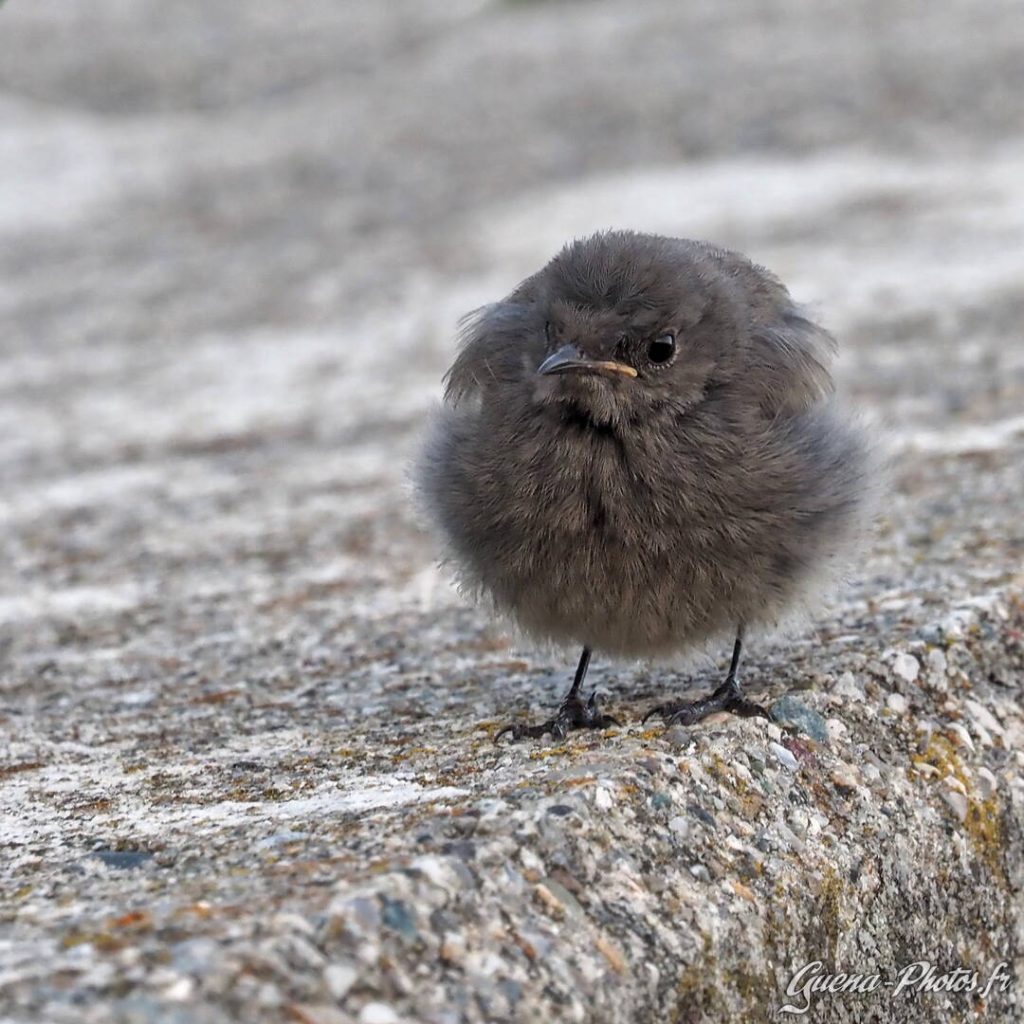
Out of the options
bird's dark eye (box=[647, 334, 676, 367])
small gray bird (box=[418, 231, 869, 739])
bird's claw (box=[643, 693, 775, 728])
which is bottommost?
bird's claw (box=[643, 693, 775, 728])

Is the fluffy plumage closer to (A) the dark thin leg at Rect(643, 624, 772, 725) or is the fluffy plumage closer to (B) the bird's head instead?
(B) the bird's head

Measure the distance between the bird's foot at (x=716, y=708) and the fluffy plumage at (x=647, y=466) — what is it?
0.58 ft

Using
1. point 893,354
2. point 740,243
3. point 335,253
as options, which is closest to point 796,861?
point 893,354

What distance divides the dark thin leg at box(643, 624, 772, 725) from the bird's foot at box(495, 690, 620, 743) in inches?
5.3

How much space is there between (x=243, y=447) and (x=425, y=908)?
5910mm

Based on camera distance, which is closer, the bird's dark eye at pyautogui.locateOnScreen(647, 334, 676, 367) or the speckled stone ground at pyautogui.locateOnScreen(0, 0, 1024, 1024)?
the speckled stone ground at pyautogui.locateOnScreen(0, 0, 1024, 1024)

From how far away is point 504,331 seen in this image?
4348 millimetres

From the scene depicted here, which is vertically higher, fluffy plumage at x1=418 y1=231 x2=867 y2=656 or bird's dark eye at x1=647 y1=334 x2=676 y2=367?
bird's dark eye at x1=647 y1=334 x2=676 y2=367

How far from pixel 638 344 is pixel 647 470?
1.23 ft

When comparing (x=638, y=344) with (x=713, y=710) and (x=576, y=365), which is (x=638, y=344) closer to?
(x=576, y=365)

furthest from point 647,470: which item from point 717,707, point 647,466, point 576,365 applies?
point 717,707

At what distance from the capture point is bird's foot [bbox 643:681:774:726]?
3.79 m

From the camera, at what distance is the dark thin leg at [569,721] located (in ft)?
12.8

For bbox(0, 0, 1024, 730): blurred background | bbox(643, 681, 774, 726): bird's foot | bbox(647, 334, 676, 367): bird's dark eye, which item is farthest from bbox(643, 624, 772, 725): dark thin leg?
bbox(647, 334, 676, 367): bird's dark eye
